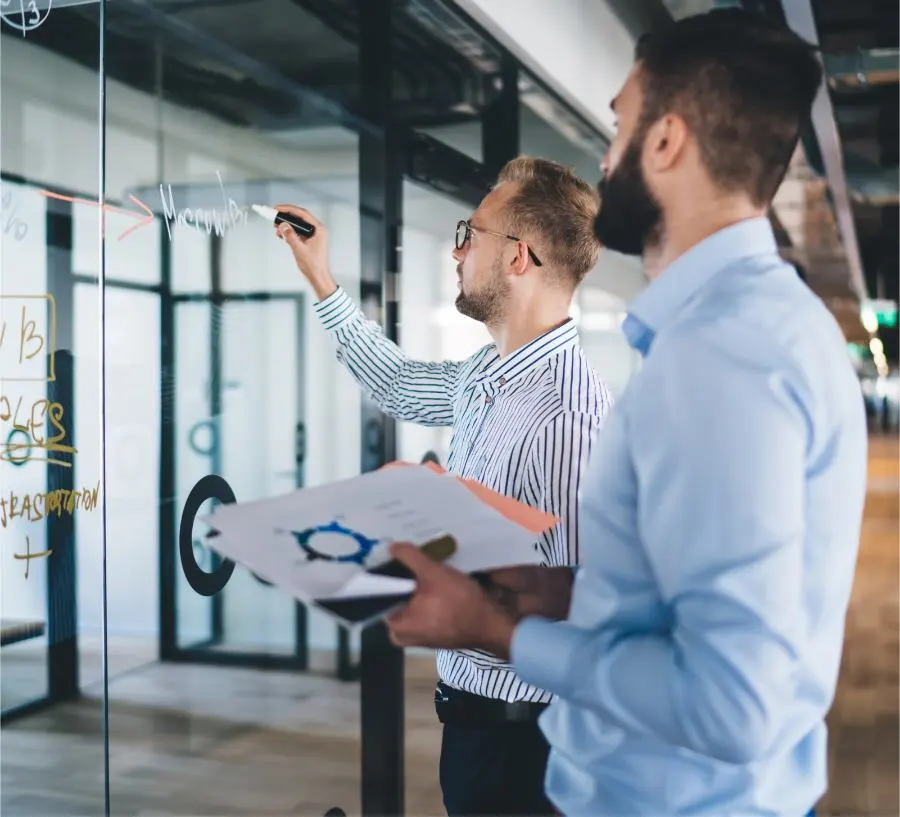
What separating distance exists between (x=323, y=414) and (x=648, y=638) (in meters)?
3.34

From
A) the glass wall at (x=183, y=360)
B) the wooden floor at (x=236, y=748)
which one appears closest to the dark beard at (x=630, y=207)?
the glass wall at (x=183, y=360)

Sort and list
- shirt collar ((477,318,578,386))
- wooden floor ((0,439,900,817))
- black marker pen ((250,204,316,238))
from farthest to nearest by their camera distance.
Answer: wooden floor ((0,439,900,817))
black marker pen ((250,204,316,238))
shirt collar ((477,318,578,386))

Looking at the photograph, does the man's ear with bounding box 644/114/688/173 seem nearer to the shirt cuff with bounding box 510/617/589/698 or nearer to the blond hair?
the shirt cuff with bounding box 510/617/589/698

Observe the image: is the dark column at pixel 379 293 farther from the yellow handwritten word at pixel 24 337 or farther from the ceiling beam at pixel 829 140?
the ceiling beam at pixel 829 140

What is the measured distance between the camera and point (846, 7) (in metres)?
3.47

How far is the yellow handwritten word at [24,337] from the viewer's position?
6.95 ft

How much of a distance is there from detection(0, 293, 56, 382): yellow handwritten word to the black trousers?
1194 mm

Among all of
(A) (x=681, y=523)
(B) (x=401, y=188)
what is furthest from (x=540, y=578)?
(B) (x=401, y=188)

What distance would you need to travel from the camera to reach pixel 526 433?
1755 millimetres

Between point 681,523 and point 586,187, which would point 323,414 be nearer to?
point 586,187

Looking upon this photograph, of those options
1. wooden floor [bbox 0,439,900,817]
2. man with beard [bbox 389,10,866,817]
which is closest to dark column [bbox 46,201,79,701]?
wooden floor [bbox 0,439,900,817]

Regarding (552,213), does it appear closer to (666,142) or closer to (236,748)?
(666,142)

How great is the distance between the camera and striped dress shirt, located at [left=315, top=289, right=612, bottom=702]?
5.61 feet

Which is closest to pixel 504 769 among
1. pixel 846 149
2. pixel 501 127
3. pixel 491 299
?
pixel 491 299
